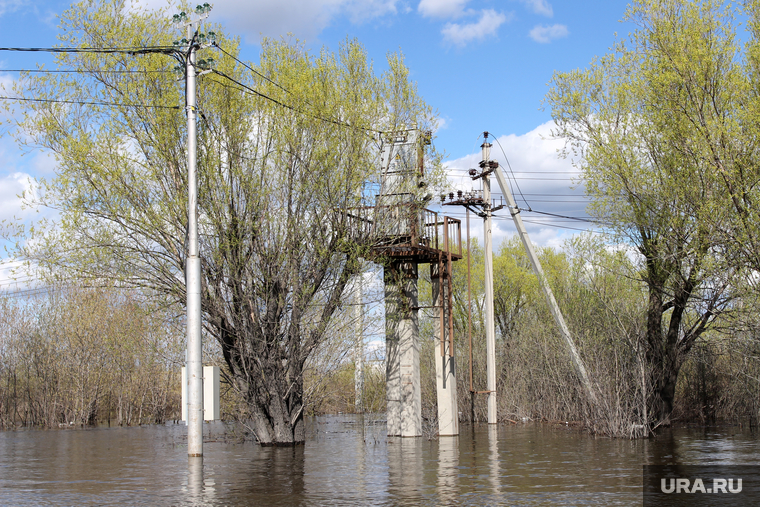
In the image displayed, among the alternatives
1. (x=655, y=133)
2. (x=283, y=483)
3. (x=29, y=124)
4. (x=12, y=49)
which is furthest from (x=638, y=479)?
(x=29, y=124)

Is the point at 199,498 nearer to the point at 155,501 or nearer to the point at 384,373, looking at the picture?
the point at 155,501

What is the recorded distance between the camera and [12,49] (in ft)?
48.1

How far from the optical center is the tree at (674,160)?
18016 millimetres

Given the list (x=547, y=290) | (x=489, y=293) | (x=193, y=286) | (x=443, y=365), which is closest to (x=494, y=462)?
(x=443, y=365)

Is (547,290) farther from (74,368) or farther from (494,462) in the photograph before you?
(74,368)

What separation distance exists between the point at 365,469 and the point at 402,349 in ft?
24.1

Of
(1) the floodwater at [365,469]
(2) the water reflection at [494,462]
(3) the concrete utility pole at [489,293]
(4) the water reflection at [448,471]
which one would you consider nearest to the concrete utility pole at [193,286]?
(1) the floodwater at [365,469]

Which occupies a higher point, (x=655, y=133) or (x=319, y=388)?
(x=655, y=133)

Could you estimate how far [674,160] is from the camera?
66.7ft

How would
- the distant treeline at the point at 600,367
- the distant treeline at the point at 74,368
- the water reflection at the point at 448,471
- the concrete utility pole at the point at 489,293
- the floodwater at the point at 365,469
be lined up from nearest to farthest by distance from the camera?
1. the water reflection at the point at 448,471
2. the floodwater at the point at 365,469
3. the distant treeline at the point at 600,367
4. the concrete utility pole at the point at 489,293
5. the distant treeline at the point at 74,368

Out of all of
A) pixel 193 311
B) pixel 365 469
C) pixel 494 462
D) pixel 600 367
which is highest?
pixel 193 311

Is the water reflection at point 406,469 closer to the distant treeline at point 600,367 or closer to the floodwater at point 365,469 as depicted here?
the floodwater at point 365,469

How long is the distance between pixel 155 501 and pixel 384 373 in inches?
527

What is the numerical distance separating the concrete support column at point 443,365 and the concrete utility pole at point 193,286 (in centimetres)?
841
